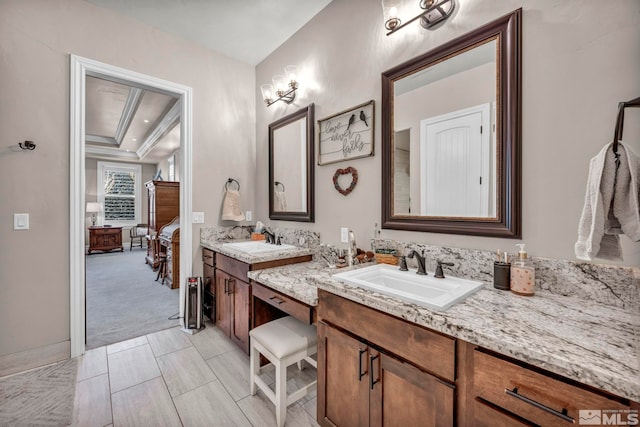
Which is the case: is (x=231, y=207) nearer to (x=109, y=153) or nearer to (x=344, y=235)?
(x=344, y=235)

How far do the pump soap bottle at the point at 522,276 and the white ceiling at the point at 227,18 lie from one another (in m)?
2.33

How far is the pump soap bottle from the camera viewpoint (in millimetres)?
1115

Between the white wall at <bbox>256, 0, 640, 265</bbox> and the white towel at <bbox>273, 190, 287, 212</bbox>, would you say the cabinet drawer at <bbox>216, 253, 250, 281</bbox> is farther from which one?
the white wall at <bbox>256, 0, 640, 265</bbox>

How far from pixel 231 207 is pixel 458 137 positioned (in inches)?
→ 89.3

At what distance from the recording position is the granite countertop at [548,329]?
24.8 inches

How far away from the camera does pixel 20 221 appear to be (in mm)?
1993

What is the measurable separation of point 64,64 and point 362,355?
118 inches

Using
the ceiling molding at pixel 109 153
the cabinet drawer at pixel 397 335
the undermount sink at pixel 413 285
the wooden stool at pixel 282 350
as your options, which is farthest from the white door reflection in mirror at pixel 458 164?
the ceiling molding at pixel 109 153

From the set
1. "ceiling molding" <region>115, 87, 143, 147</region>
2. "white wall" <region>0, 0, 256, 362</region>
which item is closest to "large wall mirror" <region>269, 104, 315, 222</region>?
"white wall" <region>0, 0, 256, 362</region>

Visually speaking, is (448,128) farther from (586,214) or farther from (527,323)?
(527,323)

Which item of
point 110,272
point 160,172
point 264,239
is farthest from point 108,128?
point 264,239

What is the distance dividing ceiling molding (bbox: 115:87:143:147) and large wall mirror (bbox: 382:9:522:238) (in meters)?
3.47

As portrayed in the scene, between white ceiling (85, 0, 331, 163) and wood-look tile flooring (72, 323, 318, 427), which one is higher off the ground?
white ceiling (85, 0, 331, 163)

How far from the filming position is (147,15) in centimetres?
237
